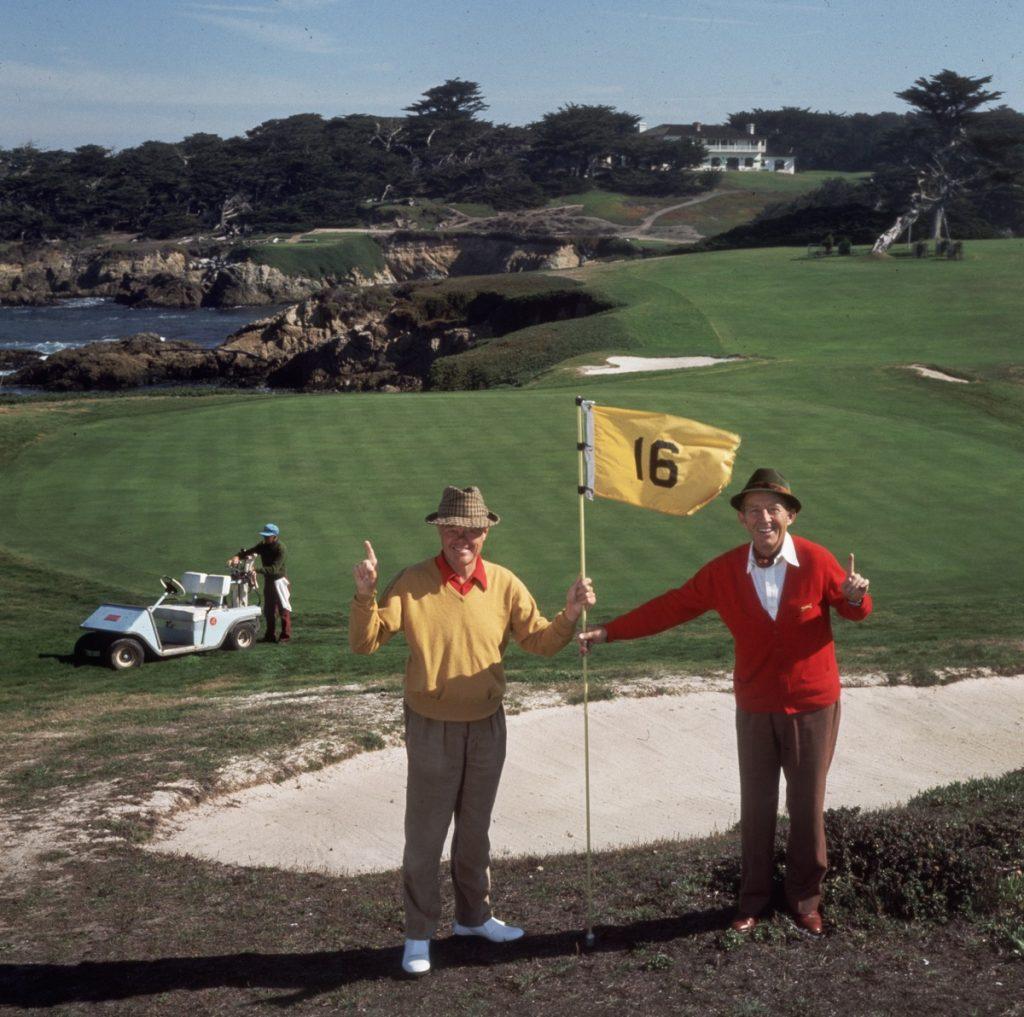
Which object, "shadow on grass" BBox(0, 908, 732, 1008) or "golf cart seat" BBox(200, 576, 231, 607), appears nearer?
"shadow on grass" BBox(0, 908, 732, 1008)

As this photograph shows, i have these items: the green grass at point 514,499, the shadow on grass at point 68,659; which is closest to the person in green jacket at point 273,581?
the green grass at point 514,499

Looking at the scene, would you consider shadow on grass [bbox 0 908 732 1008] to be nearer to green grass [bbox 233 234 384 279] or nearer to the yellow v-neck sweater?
the yellow v-neck sweater

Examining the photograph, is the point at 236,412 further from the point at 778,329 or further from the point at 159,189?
the point at 159,189

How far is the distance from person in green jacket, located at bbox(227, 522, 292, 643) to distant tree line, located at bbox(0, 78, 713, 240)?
131905 mm

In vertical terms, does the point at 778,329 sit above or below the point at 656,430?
below

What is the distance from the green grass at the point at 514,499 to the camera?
17.0 m

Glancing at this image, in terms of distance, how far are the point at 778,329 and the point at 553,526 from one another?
33.9m

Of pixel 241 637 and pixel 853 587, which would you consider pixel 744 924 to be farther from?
pixel 241 637

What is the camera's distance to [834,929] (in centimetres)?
724

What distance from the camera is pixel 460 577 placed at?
23.6 ft

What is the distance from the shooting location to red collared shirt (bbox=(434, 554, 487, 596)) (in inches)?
283

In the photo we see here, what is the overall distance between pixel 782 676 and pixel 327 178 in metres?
155

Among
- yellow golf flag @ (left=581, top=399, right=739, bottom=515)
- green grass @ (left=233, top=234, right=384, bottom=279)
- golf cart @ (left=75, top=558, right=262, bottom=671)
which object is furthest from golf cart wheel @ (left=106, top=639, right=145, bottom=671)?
green grass @ (left=233, top=234, right=384, bottom=279)

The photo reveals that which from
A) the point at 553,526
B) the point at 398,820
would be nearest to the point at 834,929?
the point at 398,820
